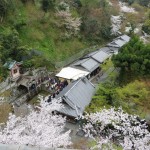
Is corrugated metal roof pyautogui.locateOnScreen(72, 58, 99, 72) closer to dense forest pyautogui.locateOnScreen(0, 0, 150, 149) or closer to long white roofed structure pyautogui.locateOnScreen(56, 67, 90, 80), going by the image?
long white roofed structure pyautogui.locateOnScreen(56, 67, 90, 80)

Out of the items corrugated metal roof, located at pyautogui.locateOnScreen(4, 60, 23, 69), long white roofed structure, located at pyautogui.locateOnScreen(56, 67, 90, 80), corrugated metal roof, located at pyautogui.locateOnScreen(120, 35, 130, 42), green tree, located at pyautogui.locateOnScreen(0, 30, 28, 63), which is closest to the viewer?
corrugated metal roof, located at pyautogui.locateOnScreen(4, 60, 23, 69)

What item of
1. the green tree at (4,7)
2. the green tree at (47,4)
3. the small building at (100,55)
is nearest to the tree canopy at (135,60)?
the small building at (100,55)

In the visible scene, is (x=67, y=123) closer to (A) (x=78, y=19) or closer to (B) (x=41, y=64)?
(B) (x=41, y=64)

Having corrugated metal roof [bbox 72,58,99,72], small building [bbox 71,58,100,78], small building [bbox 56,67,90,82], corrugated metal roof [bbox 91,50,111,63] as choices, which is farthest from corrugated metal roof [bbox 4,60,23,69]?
corrugated metal roof [bbox 91,50,111,63]

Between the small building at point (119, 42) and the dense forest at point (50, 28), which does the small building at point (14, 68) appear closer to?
the dense forest at point (50, 28)

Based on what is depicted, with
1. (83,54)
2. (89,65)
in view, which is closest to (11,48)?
(89,65)

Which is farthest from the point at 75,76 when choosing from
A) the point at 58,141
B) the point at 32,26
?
the point at 58,141

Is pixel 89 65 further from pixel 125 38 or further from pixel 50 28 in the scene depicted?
pixel 125 38

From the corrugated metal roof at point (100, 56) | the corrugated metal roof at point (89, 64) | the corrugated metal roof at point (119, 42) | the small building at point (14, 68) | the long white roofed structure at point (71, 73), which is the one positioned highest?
the small building at point (14, 68)
